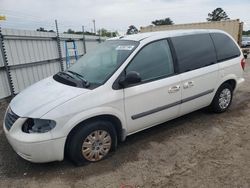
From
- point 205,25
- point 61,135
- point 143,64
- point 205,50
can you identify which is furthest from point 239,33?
point 61,135

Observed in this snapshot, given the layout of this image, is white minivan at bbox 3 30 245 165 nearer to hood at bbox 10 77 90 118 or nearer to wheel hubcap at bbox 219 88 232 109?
hood at bbox 10 77 90 118

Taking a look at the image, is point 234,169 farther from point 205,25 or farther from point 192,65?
point 205,25

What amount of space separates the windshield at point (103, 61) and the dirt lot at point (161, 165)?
4.00 ft

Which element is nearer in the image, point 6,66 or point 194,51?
point 194,51

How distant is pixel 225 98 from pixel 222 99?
0.10 meters

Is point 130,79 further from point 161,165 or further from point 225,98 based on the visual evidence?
point 225,98

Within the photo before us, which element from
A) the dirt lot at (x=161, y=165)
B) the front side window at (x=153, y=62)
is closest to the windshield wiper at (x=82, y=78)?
the front side window at (x=153, y=62)

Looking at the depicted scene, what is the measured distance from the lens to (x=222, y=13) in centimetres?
7969

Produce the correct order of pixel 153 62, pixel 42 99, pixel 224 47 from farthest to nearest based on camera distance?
pixel 224 47 → pixel 153 62 → pixel 42 99

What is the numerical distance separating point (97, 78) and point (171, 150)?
1.56 metres

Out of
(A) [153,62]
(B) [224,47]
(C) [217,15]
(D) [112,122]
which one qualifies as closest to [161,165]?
(D) [112,122]

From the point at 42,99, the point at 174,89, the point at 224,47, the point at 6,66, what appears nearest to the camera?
the point at 42,99

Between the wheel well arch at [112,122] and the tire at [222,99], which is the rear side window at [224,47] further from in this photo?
the wheel well arch at [112,122]

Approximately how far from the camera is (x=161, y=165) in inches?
124
